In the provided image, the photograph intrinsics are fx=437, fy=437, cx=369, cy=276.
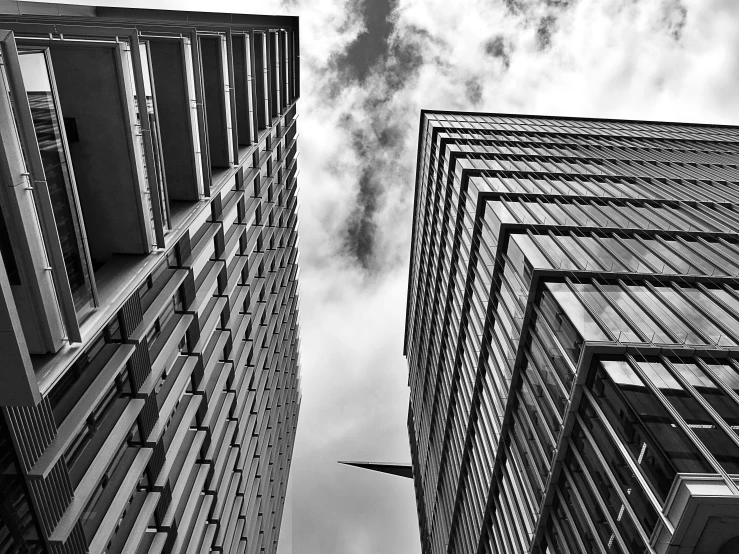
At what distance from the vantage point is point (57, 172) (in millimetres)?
9992

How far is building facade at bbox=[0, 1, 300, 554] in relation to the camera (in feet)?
30.2

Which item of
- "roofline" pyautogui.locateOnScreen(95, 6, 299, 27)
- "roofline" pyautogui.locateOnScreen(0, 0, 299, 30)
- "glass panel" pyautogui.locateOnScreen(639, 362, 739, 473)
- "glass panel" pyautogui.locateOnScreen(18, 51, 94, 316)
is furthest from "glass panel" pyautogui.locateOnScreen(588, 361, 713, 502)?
"roofline" pyautogui.locateOnScreen(95, 6, 299, 27)

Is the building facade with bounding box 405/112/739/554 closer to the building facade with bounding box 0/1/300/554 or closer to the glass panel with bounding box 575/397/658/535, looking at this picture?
the glass panel with bounding box 575/397/658/535

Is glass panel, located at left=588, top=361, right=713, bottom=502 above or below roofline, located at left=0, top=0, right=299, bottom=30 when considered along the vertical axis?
below

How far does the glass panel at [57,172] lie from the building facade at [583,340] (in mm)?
17191

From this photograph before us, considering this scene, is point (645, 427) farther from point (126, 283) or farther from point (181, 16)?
point (181, 16)

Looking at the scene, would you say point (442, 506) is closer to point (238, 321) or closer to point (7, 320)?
point (238, 321)

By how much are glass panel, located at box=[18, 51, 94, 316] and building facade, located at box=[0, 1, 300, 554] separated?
0.04m

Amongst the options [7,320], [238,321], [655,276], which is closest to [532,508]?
[655,276]

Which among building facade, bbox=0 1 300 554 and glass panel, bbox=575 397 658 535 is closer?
building facade, bbox=0 1 300 554

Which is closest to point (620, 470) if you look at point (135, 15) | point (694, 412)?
point (694, 412)

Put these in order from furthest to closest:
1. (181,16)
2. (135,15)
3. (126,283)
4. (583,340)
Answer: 1. (181,16)
2. (135,15)
3. (583,340)
4. (126,283)

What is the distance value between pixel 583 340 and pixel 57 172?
18122mm

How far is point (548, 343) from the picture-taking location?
2084cm
